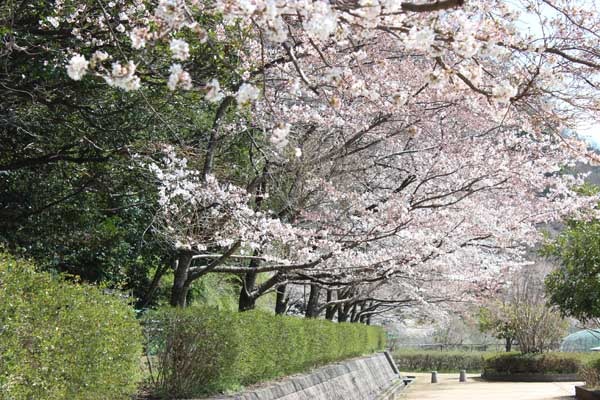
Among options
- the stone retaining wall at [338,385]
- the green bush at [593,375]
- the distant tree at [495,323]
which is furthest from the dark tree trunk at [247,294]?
the distant tree at [495,323]

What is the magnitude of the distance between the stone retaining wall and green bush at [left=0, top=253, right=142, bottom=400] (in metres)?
1.95

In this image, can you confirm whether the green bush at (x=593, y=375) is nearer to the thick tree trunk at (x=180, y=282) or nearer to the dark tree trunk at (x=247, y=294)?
the dark tree trunk at (x=247, y=294)

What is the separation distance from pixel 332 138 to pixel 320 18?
6.93 metres

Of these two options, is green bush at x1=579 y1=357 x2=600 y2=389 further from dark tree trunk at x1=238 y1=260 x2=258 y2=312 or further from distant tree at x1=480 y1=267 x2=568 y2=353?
distant tree at x1=480 y1=267 x2=568 y2=353

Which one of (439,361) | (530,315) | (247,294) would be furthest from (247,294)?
(439,361)

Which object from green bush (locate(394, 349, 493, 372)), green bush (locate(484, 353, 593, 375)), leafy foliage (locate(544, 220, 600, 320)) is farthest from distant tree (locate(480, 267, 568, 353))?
leafy foliage (locate(544, 220, 600, 320))

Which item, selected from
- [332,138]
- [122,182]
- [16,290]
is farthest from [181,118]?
[16,290]

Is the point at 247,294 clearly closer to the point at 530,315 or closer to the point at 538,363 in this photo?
the point at 530,315

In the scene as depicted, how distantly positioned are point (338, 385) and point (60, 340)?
31.5 ft

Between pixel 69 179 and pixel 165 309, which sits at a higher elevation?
pixel 69 179

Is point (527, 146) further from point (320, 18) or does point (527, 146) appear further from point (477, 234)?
point (320, 18)

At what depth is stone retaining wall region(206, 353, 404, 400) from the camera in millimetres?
9031

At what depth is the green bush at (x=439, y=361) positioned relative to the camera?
124 ft

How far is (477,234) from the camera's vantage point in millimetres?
10961
